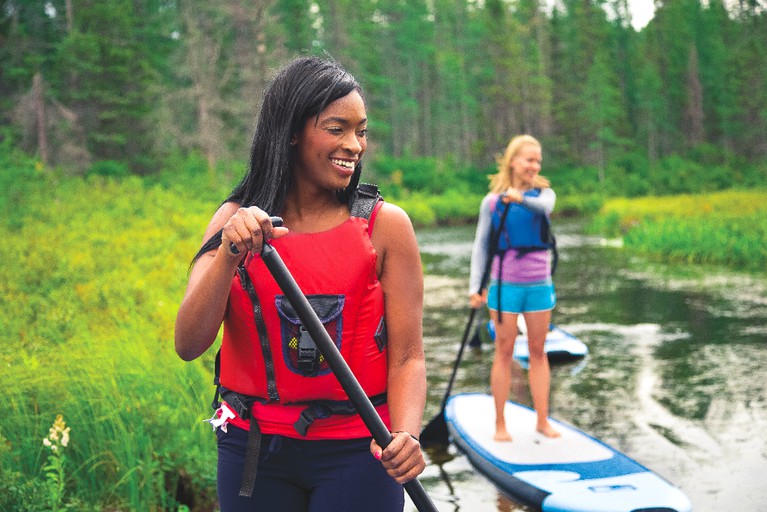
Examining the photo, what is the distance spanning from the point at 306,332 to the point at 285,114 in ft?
1.76

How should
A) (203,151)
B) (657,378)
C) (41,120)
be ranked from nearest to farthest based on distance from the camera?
(657,378), (41,120), (203,151)

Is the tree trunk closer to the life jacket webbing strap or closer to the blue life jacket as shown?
the blue life jacket

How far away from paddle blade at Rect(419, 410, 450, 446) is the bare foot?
0.70m

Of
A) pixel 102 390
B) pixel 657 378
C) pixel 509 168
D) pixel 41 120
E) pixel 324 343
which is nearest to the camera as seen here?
pixel 324 343

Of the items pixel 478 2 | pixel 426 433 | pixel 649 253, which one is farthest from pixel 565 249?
pixel 478 2

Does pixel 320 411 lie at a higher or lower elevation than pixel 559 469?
higher

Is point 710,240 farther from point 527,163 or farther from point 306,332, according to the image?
point 306,332

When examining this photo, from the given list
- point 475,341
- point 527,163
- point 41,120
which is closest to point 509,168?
point 527,163

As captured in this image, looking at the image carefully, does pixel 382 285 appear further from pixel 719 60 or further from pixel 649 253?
pixel 719 60

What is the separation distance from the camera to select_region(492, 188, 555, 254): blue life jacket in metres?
5.50

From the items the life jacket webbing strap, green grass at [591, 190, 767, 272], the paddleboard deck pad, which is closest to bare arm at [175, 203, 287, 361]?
the life jacket webbing strap

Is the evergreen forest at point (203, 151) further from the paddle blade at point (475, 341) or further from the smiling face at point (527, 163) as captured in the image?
the paddle blade at point (475, 341)

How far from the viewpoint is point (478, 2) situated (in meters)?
82.6

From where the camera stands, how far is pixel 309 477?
6.47 ft
